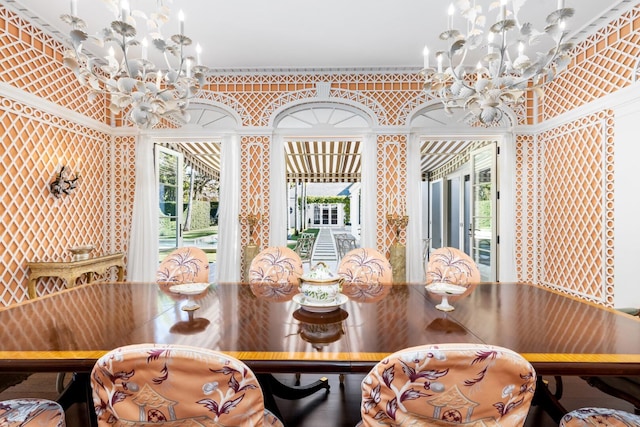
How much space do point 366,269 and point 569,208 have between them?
285cm

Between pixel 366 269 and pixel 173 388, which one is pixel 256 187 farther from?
pixel 173 388

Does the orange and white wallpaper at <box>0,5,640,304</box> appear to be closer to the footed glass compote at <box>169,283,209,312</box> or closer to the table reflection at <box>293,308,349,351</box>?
the footed glass compote at <box>169,283,209,312</box>

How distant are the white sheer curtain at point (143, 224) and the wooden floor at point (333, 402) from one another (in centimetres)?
215

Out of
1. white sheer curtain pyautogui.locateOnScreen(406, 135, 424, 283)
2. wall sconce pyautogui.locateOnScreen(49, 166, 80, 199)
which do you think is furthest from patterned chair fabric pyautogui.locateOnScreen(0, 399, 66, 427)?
white sheer curtain pyautogui.locateOnScreen(406, 135, 424, 283)

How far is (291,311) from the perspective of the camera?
66.8 inches

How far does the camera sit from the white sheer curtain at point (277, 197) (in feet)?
14.7

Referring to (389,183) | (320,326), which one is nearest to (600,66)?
(389,183)

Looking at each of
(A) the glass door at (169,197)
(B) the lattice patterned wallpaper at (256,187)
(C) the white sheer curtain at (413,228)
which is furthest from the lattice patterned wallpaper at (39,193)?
(C) the white sheer curtain at (413,228)

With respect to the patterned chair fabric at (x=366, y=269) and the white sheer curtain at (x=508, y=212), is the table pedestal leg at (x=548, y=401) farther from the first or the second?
the white sheer curtain at (x=508, y=212)

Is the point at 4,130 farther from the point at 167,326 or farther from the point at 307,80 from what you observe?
the point at 307,80

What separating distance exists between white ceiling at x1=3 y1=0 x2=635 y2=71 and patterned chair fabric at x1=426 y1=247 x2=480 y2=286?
2.28 meters

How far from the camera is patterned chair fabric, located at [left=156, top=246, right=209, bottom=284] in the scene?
2.49 meters

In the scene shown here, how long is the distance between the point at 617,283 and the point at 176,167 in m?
5.62

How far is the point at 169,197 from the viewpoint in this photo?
16.4ft
